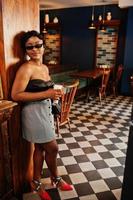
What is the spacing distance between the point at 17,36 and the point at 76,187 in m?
1.70

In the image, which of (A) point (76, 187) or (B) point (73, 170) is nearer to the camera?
(A) point (76, 187)

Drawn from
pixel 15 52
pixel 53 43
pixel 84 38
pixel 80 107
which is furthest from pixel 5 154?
pixel 53 43

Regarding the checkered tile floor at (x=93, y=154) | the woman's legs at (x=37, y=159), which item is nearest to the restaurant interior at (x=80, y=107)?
the checkered tile floor at (x=93, y=154)

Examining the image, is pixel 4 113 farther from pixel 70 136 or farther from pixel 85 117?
pixel 85 117

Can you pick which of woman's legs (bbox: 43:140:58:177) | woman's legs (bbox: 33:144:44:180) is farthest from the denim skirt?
woman's legs (bbox: 33:144:44:180)

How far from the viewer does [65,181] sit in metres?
2.39

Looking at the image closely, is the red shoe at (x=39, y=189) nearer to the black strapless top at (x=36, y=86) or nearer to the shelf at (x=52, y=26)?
the black strapless top at (x=36, y=86)

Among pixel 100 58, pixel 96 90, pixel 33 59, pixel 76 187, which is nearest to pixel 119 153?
pixel 76 187

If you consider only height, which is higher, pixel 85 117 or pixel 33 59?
pixel 33 59

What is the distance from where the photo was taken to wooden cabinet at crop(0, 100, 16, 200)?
1657mm

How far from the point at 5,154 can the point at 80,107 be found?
3697 mm

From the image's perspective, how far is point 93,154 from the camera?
9.90ft

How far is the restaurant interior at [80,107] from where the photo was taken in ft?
5.72

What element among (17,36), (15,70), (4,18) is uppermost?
(4,18)
